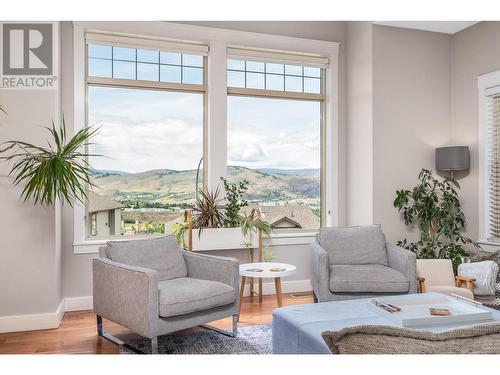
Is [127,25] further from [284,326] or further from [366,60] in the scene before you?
[284,326]

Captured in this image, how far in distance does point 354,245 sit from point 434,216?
1190 millimetres

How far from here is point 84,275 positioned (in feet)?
14.5

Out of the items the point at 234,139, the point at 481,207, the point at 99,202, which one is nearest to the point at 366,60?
the point at 234,139

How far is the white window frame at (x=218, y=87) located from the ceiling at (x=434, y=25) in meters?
0.70

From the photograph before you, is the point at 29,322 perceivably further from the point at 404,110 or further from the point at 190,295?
the point at 404,110

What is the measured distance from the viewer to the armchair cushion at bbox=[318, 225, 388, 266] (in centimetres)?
427

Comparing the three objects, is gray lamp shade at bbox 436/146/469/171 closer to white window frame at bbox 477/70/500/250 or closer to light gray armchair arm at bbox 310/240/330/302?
white window frame at bbox 477/70/500/250

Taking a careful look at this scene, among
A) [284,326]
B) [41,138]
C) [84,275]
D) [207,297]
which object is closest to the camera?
[284,326]

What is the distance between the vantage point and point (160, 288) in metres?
3.25

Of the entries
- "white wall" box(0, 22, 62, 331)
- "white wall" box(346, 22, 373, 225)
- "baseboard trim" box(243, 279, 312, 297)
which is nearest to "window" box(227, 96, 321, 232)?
"white wall" box(346, 22, 373, 225)

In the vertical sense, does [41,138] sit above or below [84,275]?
above

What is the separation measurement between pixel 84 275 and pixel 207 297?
1.77 m
